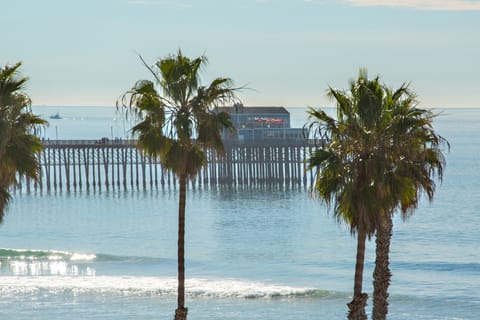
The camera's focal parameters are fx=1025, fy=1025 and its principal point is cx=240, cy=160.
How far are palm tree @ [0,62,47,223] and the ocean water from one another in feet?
56.5

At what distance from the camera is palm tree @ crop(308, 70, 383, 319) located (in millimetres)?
18500

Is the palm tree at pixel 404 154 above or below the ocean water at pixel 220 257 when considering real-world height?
above

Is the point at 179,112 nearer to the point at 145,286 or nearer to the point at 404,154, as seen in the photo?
the point at 404,154

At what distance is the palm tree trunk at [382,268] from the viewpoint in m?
19.2

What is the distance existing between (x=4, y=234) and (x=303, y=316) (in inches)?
1459

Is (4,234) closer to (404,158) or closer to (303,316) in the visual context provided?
(303,316)

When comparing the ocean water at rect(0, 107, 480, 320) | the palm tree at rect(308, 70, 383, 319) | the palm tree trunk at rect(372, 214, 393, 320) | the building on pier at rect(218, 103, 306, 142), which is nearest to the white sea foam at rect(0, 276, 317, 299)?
the ocean water at rect(0, 107, 480, 320)

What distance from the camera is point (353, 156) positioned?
18797 millimetres

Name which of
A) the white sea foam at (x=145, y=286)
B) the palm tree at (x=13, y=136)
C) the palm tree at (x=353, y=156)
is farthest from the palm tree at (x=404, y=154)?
the white sea foam at (x=145, y=286)

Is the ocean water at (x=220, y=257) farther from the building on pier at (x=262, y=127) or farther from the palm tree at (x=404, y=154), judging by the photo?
the palm tree at (x=404, y=154)

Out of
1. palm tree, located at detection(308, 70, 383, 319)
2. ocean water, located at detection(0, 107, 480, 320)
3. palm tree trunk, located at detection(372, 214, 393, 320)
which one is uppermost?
palm tree, located at detection(308, 70, 383, 319)

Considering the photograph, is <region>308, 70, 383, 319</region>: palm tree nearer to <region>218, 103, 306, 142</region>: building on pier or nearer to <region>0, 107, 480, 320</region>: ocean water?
<region>0, 107, 480, 320</region>: ocean water

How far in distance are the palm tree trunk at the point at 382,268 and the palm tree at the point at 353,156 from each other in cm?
40

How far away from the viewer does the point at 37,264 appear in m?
53.6
